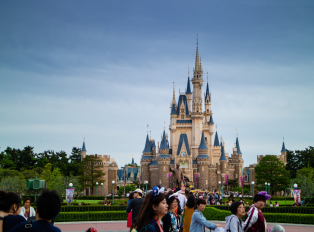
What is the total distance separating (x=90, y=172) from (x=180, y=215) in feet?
168

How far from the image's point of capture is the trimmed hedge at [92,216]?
66.2 feet

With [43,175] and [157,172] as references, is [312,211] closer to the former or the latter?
[43,175]

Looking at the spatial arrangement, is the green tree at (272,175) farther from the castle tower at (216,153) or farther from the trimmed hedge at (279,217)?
the trimmed hedge at (279,217)

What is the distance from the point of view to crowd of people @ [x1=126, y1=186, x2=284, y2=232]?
4.82 metres

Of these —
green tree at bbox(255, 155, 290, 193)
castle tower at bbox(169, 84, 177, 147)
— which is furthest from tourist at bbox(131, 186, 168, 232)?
castle tower at bbox(169, 84, 177, 147)

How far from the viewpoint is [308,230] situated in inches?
675

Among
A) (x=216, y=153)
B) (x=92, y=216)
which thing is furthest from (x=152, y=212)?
(x=216, y=153)

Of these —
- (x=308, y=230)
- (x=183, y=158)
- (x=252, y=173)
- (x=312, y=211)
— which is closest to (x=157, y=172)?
(x=183, y=158)

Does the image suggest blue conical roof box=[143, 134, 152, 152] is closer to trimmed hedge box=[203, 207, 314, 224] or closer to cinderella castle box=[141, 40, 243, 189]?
cinderella castle box=[141, 40, 243, 189]

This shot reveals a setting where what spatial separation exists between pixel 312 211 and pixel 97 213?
12829mm

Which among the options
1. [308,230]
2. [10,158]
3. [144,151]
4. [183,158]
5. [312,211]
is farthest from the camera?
[144,151]

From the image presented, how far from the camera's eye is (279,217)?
19656 mm

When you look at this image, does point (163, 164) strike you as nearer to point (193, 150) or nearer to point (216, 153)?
point (193, 150)

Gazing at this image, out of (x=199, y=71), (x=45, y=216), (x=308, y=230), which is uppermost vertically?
(x=199, y=71)
